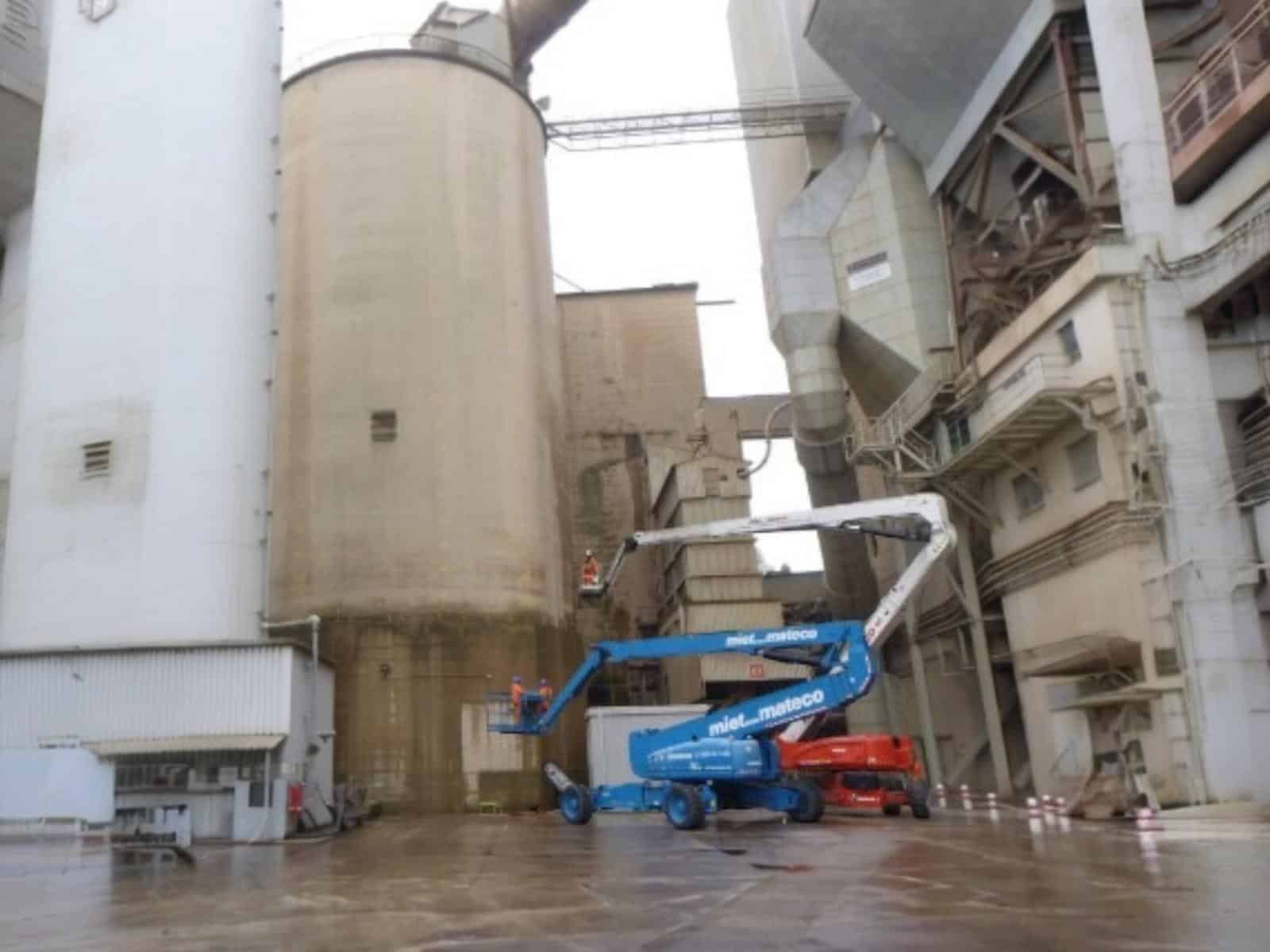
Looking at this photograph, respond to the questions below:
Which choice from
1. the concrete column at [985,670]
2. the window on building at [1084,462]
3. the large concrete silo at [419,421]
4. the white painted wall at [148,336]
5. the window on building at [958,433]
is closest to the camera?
the white painted wall at [148,336]

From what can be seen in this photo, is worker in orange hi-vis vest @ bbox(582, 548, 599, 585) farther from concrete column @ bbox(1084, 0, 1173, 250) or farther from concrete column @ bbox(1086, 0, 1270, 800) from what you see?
concrete column @ bbox(1084, 0, 1173, 250)

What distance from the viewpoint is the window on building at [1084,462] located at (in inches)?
877

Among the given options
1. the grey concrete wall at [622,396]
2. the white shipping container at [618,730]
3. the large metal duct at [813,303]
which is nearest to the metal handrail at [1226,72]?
the large metal duct at [813,303]

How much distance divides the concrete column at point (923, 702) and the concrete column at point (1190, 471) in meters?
9.21

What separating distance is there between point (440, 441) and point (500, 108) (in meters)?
12.1

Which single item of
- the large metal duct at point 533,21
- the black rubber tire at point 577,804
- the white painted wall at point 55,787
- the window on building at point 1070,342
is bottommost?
the black rubber tire at point 577,804

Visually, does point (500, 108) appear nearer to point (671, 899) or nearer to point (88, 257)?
point (88, 257)

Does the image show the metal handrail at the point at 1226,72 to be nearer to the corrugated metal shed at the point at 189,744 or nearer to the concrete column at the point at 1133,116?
the concrete column at the point at 1133,116

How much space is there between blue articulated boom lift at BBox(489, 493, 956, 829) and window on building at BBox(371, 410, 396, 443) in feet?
39.5

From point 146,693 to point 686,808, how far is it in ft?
34.5

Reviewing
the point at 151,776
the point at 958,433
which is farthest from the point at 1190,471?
the point at 151,776

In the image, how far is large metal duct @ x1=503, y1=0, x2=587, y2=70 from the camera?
38.3m

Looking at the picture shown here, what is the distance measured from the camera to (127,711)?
20.7 metres

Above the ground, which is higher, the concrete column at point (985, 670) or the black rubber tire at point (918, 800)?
the concrete column at point (985, 670)
